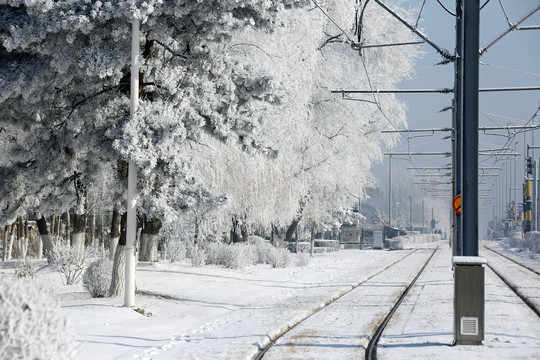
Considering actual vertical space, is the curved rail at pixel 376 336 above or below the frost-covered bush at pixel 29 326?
below

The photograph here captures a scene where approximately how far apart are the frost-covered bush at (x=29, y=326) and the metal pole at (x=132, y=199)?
27.4ft

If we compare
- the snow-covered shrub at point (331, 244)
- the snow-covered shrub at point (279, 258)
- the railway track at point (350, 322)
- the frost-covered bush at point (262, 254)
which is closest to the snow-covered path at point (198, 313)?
the railway track at point (350, 322)

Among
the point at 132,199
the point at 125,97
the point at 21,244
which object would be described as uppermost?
the point at 125,97

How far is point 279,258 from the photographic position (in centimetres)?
3300

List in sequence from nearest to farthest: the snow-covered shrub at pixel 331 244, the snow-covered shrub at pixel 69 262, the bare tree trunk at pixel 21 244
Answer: the snow-covered shrub at pixel 69 262 → the bare tree trunk at pixel 21 244 → the snow-covered shrub at pixel 331 244

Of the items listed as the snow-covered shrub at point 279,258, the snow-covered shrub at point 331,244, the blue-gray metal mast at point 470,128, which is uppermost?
the blue-gray metal mast at point 470,128

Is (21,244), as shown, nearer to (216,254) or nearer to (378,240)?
(216,254)

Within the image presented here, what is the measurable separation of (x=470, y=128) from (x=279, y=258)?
22442 mm

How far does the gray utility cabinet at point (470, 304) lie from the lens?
10727 millimetres

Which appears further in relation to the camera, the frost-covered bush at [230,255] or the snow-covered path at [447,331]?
the frost-covered bush at [230,255]

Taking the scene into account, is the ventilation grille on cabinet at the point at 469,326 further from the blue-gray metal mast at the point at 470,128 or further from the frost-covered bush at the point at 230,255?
the frost-covered bush at the point at 230,255

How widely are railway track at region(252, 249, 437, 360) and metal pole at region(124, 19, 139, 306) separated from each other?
12.1ft

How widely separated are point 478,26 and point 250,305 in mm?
9508

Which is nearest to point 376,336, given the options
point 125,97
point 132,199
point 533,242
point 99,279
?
point 132,199
